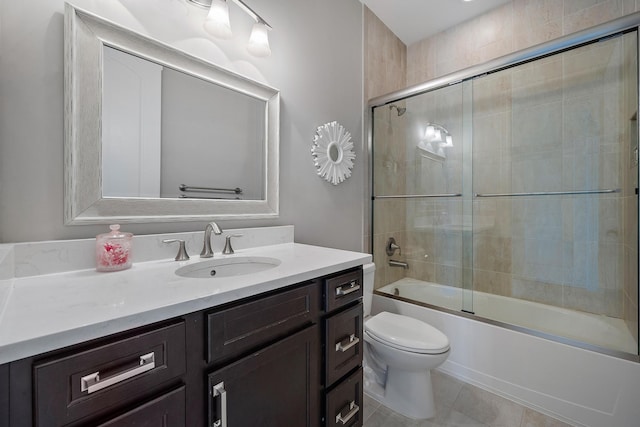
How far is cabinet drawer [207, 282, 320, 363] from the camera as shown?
0.71 m

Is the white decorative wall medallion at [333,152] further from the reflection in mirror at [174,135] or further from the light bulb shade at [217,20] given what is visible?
the light bulb shade at [217,20]

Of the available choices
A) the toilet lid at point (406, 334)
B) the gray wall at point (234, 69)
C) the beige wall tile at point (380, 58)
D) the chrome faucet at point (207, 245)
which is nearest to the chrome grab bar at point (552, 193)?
the gray wall at point (234, 69)

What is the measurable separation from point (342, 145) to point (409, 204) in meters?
0.80

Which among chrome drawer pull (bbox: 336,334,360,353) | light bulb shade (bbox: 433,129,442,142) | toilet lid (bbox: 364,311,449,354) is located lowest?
toilet lid (bbox: 364,311,449,354)

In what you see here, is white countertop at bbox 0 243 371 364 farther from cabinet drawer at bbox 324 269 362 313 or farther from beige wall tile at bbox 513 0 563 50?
beige wall tile at bbox 513 0 563 50

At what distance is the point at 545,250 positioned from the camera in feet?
6.46

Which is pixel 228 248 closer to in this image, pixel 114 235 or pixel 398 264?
pixel 114 235

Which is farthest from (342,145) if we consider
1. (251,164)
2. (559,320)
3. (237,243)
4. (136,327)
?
(559,320)

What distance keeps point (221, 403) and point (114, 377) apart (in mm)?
272

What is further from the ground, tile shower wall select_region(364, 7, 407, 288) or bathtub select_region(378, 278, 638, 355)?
tile shower wall select_region(364, 7, 407, 288)

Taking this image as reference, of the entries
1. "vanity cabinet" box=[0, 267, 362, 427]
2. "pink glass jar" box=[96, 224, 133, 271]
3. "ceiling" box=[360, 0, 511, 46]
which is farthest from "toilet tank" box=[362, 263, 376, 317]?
"ceiling" box=[360, 0, 511, 46]

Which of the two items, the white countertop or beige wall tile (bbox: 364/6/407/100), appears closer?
the white countertop

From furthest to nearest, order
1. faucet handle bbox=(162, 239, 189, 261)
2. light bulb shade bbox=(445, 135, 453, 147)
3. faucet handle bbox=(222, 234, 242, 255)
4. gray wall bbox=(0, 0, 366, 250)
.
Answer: light bulb shade bbox=(445, 135, 453, 147)
faucet handle bbox=(222, 234, 242, 255)
faucet handle bbox=(162, 239, 189, 261)
gray wall bbox=(0, 0, 366, 250)

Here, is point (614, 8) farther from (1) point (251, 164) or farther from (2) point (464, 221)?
(1) point (251, 164)
